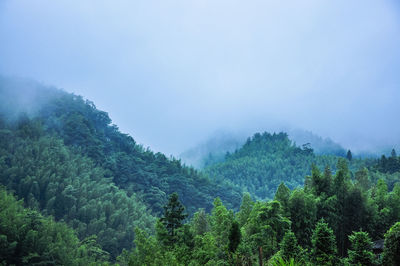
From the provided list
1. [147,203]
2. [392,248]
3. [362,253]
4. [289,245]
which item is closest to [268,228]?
[289,245]

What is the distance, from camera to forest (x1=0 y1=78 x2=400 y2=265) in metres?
22.7

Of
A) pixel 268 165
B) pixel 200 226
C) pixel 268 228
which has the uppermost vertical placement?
pixel 268 165

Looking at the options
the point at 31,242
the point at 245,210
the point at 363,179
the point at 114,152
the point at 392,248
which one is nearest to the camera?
the point at 392,248

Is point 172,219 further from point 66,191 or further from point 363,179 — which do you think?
point 66,191

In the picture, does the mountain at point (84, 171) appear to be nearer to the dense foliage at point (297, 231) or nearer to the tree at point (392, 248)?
the dense foliage at point (297, 231)

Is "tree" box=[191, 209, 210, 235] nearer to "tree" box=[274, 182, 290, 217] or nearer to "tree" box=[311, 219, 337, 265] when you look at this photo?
"tree" box=[274, 182, 290, 217]

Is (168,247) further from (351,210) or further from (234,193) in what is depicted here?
(234,193)

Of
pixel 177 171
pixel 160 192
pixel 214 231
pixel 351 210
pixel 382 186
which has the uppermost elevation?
pixel 177 171

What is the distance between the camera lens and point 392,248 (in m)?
16.1

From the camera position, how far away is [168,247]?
25109 mm

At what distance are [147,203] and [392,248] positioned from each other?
55.2 meters

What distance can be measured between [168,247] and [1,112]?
2023 inches

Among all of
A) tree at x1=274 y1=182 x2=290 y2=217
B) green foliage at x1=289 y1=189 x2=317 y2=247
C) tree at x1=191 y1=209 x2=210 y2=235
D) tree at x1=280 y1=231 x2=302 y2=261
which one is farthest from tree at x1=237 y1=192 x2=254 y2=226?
tree at x1=280 y1=231 x2=302 y2=261

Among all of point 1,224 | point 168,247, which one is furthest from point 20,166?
point 168,247
